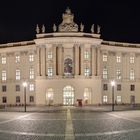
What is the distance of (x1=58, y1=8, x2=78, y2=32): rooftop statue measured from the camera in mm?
96250

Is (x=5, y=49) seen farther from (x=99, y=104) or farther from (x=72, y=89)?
(x=99, y=104)

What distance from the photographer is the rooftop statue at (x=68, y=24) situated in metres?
96.2

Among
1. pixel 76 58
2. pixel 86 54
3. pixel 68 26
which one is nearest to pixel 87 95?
pixel 76 58

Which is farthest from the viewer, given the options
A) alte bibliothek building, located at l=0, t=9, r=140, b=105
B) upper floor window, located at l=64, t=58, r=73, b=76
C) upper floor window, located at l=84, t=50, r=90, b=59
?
upper floor window, located at l=84, t=50, r=90, b=59

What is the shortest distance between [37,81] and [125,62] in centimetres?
2697

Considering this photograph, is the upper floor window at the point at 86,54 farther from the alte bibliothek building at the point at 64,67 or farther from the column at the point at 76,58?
the column at the point at 76,58

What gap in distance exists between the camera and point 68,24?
96688mm

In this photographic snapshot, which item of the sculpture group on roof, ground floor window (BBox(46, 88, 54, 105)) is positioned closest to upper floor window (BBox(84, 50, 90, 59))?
the sculpture group on roof

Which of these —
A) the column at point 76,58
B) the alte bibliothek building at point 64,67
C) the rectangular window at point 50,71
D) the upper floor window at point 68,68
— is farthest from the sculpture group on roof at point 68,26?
the rectangular window at point 50,71

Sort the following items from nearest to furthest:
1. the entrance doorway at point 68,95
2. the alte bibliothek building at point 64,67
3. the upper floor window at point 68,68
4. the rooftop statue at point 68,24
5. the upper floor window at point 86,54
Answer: the alte bibliothek building at point 64,67 → the entrance doorway at point 68,95 → the upper floor window at point 68,68 → the upper floor window at point 86,54 → the rooftop statue at point 68,24

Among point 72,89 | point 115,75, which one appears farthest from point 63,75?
point 115,75

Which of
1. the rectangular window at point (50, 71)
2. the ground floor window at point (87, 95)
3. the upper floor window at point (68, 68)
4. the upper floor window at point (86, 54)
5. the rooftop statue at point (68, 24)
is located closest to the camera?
the rectangular window at point (50, 71)

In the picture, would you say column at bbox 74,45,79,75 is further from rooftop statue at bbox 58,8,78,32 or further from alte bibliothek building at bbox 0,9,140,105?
rooftop statue at bbox 58,8,78,32

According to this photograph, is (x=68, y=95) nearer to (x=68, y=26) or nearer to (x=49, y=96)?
(x=49, y=96)
